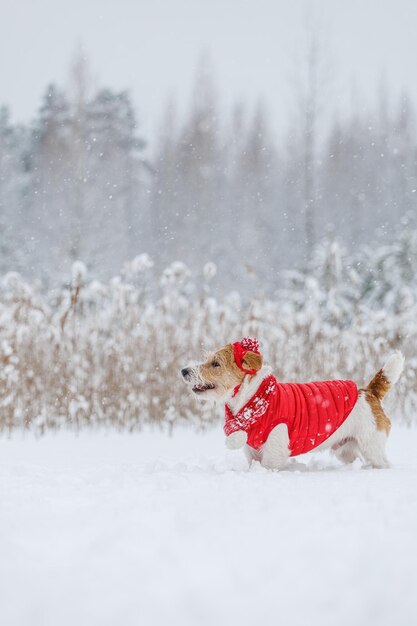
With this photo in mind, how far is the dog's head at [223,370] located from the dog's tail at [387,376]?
2.54 ft

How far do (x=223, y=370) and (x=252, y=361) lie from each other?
18cm

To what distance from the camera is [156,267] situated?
20.8 metres

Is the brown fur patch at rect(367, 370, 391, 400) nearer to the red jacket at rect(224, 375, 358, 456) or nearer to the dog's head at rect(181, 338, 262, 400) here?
the red jacket at rect(224, 375, 358, 456)

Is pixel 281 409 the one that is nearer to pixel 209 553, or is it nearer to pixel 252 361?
pixel 252 361

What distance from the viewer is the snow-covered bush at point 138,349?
238 inches

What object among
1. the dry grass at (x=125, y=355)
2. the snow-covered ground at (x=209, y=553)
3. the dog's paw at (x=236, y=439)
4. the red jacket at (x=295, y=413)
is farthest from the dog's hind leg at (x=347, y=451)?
the dry grass at (x=125, y=355)

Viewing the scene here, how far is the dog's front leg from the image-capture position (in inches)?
141

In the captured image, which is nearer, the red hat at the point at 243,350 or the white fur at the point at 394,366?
the red hat at the point at 243,350

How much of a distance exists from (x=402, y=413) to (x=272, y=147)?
62.7 feet

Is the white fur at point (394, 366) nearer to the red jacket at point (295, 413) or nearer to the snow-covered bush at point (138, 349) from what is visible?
the red jacket at point (295, 413)

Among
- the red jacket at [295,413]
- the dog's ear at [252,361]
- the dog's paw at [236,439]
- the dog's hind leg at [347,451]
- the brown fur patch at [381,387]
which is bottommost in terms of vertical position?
the dog's hind leg at [347,451]

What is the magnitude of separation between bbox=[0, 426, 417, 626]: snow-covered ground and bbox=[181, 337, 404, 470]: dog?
582 mm

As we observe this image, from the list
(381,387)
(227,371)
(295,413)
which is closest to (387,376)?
(381,387)

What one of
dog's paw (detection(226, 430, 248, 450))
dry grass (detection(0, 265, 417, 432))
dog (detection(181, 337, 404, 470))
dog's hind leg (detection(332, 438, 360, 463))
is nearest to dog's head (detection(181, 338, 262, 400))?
dog (detection(181, 337, 404, 470))
